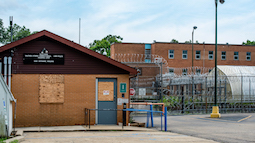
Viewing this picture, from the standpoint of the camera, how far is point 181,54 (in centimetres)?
5912

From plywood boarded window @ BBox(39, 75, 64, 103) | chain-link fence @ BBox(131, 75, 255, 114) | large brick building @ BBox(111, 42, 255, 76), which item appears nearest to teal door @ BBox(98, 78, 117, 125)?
plywood boarded window @ BBox(39, 75, 64, 103)

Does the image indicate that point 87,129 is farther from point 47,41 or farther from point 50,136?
point 47,41

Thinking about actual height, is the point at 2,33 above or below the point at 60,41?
above

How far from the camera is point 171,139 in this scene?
13.4 meters

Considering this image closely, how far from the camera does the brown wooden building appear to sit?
17391mm

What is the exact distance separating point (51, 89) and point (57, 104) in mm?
806

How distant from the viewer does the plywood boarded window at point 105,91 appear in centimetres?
1802

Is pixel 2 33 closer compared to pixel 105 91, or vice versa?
pixel 105 91

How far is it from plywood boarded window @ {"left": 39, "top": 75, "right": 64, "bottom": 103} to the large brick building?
38.7 metres

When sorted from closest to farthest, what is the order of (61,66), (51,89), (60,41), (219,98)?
(60,41), (51,89), (61,66), (219,98)

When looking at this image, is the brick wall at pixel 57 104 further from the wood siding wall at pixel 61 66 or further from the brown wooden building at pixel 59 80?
the wood siding wall at pixel 61 66

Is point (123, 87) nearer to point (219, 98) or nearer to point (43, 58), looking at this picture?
point (43, 58)

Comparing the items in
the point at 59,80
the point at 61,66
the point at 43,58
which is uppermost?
the point at 43,58

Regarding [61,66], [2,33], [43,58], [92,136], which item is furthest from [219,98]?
[2,33]
